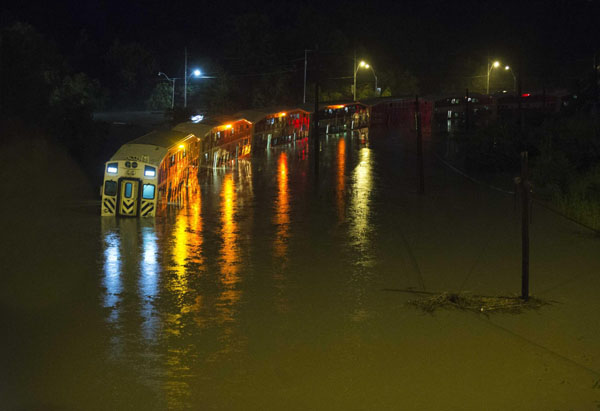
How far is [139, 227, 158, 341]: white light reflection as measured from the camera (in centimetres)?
1215

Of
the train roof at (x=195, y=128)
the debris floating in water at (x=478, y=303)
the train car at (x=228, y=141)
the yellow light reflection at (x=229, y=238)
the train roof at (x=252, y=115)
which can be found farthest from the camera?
the train roof at (x=252, y=115)

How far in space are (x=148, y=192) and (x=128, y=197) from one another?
60cm

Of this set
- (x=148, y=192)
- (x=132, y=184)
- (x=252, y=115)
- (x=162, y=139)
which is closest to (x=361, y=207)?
(x=148, y=192)

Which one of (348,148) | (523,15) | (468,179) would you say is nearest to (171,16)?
(523,15)

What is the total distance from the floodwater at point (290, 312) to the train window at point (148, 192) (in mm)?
681

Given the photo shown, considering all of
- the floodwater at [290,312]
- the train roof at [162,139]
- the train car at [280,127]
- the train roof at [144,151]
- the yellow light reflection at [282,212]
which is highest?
the train car at [280,127]

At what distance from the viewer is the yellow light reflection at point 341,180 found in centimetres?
2510

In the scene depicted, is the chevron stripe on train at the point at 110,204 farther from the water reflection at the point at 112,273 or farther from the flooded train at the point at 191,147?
the water reflection at the point at 112,273

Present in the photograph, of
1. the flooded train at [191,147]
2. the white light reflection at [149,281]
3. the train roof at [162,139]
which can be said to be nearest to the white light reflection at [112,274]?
the white light reflection at [149,281]

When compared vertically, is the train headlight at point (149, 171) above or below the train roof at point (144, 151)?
below

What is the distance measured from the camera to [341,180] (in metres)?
33.6

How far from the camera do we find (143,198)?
23.7 m

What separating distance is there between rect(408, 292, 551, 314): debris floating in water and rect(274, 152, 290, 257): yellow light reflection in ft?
17.4

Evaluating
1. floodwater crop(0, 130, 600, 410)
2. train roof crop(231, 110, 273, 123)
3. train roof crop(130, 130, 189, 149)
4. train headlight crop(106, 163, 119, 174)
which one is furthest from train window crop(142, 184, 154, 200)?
train roof crop(231, 110, 273, 123)
